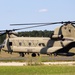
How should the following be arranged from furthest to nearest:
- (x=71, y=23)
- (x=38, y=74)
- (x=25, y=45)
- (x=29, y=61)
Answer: (x=25, y=45), (x=71, y=23), (x=29, y=61), (x=38, y=74)

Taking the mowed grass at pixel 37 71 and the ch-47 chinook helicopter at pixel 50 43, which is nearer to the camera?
the mowed grass at pixel 37 71

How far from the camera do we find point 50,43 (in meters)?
58.4

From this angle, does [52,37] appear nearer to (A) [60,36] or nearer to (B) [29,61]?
(A) [60,36]

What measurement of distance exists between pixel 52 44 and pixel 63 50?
210 cm

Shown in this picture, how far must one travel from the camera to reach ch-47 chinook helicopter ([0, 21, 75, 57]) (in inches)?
2233

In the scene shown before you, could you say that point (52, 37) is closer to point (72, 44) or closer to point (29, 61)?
point (72, 44)

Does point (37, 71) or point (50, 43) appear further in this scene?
point (50, 43)

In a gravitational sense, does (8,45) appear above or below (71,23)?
below

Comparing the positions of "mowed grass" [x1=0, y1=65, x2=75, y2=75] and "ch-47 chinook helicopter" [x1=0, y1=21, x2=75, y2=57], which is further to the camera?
"ch-47 chinook helicopter" [x1=0, y1=21, x2=75, y2=57]

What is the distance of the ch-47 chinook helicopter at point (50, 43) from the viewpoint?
5672cm

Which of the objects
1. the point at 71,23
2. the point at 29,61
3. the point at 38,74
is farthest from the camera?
the point at 71,23

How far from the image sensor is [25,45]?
60.5 m

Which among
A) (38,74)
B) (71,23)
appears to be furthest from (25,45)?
(38,74)

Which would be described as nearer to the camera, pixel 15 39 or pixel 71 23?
pixel 71 23
